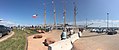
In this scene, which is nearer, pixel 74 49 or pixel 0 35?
pixel 74 49

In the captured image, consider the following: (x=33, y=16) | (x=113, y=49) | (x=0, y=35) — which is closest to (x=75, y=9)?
(x=33, y=16)

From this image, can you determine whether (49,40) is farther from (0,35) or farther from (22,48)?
(0,35)

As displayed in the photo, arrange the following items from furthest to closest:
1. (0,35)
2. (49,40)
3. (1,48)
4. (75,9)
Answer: (75,9) → (0,35) → (49,40) → (1,48)

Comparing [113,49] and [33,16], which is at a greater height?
[33,16]

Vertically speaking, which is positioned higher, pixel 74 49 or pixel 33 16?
pixel 33 16

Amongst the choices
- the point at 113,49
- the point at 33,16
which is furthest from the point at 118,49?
the point at 33,16

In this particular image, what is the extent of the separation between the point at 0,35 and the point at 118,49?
829 inches

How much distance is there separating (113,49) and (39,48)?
9.25m

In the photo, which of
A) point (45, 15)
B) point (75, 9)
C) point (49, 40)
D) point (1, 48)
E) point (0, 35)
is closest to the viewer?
point (1, 48)

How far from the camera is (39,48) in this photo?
87.6 feet

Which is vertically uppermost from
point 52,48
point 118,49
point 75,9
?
point 75,9

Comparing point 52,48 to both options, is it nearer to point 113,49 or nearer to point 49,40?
point 113,49

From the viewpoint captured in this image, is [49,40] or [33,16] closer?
[49,40]

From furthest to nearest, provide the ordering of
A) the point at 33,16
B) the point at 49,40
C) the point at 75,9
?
the point at 75,9 → the point at 33,16 → the point at 49,40
